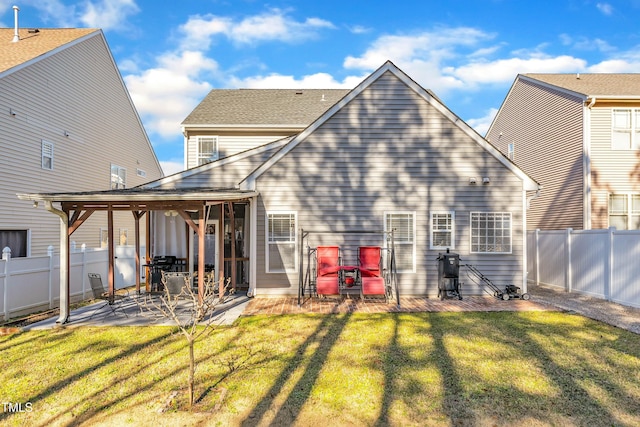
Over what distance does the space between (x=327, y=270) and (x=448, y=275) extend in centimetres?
321

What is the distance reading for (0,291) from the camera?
25.9 feet

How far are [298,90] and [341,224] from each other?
33.1ft

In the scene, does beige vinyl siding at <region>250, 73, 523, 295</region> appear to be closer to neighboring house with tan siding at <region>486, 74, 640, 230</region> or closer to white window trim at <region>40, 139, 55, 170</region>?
neighboring house with tan siding at <region>486, 74, 640, 230</region>

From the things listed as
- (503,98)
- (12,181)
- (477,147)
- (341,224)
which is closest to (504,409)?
(341,224)

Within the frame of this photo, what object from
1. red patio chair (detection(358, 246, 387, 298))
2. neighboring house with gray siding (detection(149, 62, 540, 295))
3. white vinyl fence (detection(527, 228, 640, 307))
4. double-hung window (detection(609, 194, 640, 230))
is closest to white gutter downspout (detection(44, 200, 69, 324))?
neighboring house with gray siding (detection(149, 62, 540, 295))

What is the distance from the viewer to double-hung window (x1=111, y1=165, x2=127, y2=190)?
16781 millimetres

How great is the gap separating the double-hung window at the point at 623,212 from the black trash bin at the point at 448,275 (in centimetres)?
Result: 776

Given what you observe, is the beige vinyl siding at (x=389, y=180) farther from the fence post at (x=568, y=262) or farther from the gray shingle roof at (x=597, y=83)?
the gray shingle roof at (x=597, y=83)

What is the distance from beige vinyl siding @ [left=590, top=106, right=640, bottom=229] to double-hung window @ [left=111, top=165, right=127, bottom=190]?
1878cm

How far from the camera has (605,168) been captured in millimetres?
13633

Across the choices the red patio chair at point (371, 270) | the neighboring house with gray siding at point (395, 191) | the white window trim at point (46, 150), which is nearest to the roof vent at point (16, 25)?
the white window trim at point (46, 150)

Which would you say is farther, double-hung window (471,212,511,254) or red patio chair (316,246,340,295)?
double-hung window (471,212,511,254)

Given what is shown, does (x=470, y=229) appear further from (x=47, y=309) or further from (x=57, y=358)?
(x=47, y=309)

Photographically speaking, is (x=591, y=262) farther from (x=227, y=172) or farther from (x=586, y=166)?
(x=227, y=172)
